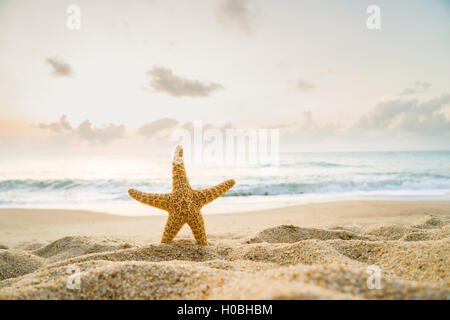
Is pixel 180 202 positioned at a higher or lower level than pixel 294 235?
higher

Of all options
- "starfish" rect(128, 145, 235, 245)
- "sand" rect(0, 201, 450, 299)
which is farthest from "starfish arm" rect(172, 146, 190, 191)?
"sand" rect(0, 201, 450, 299)

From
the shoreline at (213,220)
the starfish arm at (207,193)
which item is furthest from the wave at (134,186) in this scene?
the starfish arm at (207,193)

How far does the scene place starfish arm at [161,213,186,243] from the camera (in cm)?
348

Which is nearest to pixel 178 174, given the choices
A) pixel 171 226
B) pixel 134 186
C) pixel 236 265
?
pixel 171 226

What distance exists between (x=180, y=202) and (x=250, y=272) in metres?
1.39

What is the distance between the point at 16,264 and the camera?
3.36 metres

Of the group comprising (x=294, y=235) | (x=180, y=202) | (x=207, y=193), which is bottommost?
(x=294, y=235)

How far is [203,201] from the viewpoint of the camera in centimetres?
356

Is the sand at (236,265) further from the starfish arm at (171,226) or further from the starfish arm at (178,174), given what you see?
the starfish arm at (178,174)

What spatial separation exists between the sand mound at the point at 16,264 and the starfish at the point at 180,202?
1.59 m

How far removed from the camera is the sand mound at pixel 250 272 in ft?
5.69

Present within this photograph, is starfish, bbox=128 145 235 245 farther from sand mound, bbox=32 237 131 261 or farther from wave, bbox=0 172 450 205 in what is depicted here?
wave, bbox=0 172 450 205

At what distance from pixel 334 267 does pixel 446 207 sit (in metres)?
7.36

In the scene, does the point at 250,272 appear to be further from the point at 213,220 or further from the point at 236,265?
the point at 213,220
